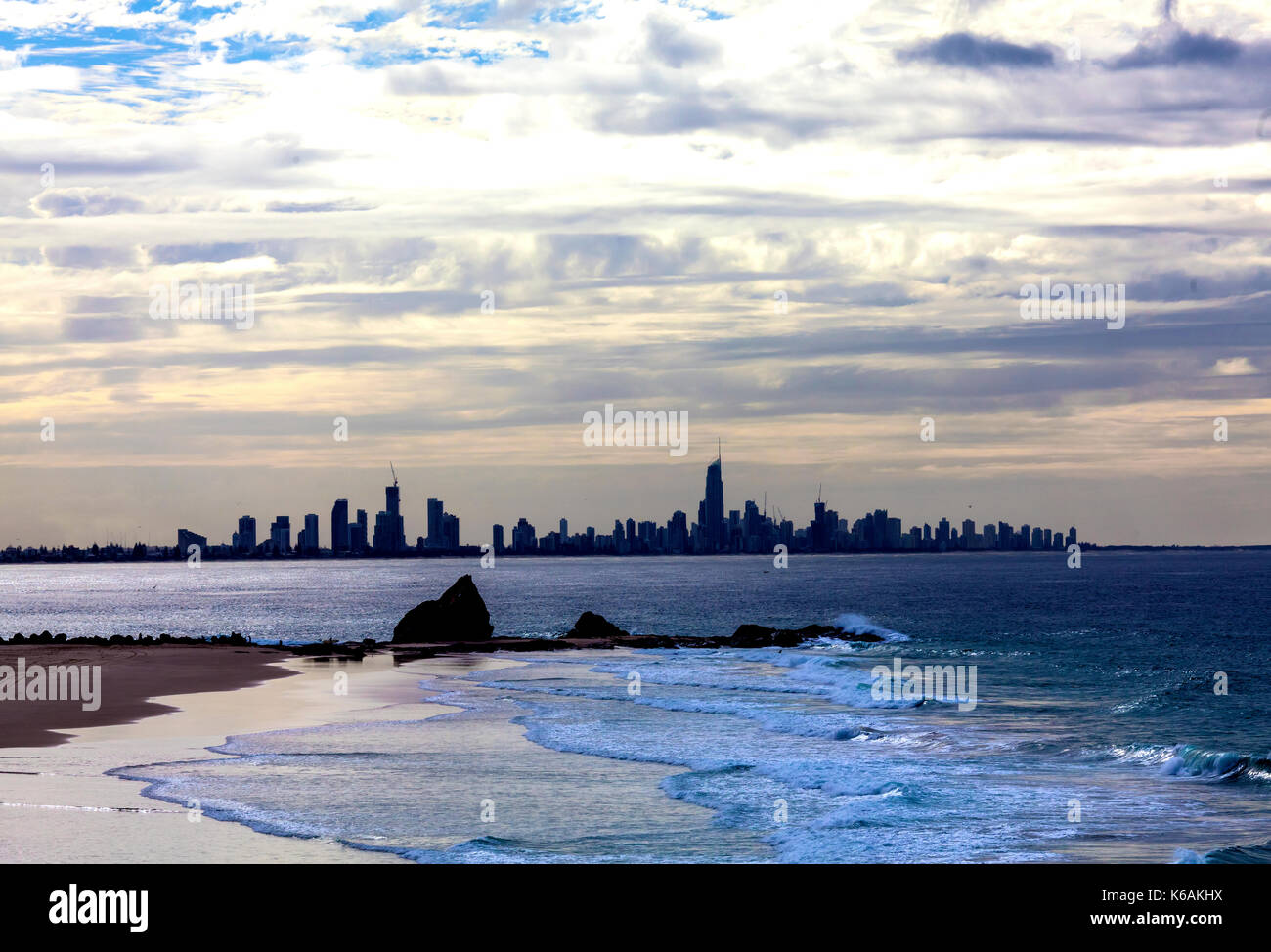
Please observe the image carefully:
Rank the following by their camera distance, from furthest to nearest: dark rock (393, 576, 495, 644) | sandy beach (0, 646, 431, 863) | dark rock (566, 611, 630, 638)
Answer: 1. dark rock (566, 611, 630, 638)
2. dark rock (393, 576, 495, 644)
3. sandy beach (0, 646, 431, 863)

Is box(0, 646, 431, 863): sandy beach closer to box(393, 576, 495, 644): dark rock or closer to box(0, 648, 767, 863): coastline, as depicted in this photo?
box(0, 648, 767, 863): coastline

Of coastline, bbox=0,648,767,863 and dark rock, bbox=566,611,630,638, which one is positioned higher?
coastline, bbox=0,648,767,863

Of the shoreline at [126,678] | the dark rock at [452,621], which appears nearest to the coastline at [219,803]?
the shoreline at [126,678]

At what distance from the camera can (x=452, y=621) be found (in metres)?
69.6

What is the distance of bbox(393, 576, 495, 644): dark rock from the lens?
69.4 metres

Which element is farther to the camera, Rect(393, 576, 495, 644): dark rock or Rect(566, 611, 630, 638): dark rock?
Rect(566, 611, 630, 638): dark rock

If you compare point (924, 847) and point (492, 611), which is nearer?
point (924, 847)

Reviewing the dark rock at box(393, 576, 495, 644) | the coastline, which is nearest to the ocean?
the coastline

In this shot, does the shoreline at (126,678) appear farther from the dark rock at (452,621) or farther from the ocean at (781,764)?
the dark rock at (452,621)

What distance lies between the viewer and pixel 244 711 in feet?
120
